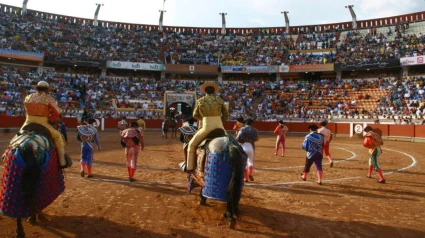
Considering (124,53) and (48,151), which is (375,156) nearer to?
(48,151)

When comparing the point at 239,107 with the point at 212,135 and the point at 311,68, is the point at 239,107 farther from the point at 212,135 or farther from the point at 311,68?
the point at 212,135

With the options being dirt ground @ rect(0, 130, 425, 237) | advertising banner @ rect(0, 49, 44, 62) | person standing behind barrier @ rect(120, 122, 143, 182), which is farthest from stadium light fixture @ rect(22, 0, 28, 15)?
person standing behind barrier @ rect(120, 122, 143, 182)

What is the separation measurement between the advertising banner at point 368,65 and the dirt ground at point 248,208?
2723 centimetres

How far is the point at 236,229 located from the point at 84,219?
227cm

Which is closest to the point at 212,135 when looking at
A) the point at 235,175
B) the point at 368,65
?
the point at 235,175

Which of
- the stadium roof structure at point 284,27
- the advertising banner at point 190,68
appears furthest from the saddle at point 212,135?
the stadium roof structure at point 284,27

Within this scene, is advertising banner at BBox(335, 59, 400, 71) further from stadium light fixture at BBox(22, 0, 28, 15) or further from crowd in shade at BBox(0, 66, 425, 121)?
stadium light fixture at BBox(22, 0, 28, 15)

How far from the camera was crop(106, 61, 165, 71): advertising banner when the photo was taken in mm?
36594

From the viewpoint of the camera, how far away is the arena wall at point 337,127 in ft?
74.1

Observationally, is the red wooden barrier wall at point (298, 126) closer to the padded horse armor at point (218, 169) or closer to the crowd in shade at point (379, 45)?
the crowd in shade at point (379, 45)

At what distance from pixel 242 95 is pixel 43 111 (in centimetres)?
3230

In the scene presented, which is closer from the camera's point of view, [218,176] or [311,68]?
[218,176]

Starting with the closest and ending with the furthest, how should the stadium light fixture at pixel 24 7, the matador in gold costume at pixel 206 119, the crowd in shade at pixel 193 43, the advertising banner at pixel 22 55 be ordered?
the matador in gold costume at pixel 206 119, the advertising banner at pixel 22 55, the crowd in shade at pixel 193 43, the stadium light fixture at pixel 24 7

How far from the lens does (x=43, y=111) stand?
4.61m
